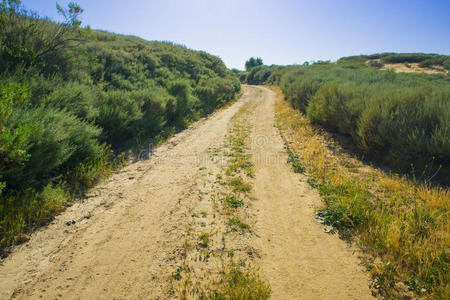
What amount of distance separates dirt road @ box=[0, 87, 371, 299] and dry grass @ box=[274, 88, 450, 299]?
360 millimetres

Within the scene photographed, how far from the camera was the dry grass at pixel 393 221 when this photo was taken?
255cm

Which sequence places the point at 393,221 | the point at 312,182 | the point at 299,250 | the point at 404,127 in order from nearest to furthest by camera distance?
the point at 299,250
the point at 393,221
the point at 312,182
the point at 404,127

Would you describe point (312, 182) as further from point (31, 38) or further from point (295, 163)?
point (31, 38)

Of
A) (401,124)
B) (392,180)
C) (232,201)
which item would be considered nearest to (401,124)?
(401,124)

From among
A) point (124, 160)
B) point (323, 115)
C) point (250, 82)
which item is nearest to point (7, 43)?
point (124, 160)

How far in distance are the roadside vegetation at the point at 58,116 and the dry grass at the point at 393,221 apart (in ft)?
17.1

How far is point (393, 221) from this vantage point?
3479 mm

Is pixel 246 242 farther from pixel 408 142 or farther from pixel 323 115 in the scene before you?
pixel 323 115

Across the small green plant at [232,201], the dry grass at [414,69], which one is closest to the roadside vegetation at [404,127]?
the small green plant at [232,201]

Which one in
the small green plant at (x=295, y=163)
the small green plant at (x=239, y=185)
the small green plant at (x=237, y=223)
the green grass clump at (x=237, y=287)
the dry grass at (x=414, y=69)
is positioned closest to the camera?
the green grass clump at (x=237, y=287)

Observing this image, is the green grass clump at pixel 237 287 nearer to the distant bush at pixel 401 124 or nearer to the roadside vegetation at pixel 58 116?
the roadside vegetation at pixel 58 116

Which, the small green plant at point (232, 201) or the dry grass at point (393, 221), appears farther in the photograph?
the small green plant at point (232, 201)

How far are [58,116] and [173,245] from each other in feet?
13.0

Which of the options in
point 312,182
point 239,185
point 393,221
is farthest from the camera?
point 312,182
